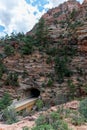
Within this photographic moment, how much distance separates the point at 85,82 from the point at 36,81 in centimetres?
691

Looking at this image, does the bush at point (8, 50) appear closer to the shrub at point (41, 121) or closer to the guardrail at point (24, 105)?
the guardrail at point (24, 105)

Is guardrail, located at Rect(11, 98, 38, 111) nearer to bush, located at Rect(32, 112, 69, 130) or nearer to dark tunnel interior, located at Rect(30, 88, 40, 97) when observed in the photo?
dark tunnel interior, located at Rect(30, 88, 40, 97)

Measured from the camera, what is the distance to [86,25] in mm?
40469

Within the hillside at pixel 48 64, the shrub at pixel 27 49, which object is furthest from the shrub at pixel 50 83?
the shrub at pixel 27 49

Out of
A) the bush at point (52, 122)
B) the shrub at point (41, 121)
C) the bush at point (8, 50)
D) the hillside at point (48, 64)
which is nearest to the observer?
the bush at point (52, 122)

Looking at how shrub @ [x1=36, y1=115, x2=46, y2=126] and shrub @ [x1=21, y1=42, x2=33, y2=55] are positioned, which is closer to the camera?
shrub @ [x1=36, y1=115, x2=46, y2=126]

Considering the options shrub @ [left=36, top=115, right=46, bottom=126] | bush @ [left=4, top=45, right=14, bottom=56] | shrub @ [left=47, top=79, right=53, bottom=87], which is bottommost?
shrub @ [left=47, top=79, right=53, bottom=87]

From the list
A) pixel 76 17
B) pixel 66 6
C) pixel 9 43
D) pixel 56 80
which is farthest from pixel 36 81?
pixel 66 6

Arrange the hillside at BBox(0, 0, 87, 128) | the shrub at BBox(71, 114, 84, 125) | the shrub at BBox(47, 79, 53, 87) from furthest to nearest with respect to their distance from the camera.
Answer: the shrub at BBox(47, 79, 53, 87) < the hillside at BBox(0, 0, 87, 128) < the shrub at BBox(71, 114, 84, 125)

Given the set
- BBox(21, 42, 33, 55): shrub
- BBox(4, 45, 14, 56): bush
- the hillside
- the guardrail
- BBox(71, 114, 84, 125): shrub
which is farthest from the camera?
BBox(4, 45, 14, 56): bush

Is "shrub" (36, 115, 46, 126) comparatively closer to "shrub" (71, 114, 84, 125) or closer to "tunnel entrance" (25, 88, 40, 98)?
"shrub" (71, 114, 84, 125)

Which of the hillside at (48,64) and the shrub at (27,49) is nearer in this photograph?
the hillside at (48,64)

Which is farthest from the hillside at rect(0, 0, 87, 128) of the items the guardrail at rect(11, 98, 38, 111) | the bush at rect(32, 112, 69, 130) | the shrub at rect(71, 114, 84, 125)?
the bush at rect(32, 112, 69, 130)

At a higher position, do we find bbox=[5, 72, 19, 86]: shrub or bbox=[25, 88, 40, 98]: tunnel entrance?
bbox=[5, 72, 19, 86]: shrub
